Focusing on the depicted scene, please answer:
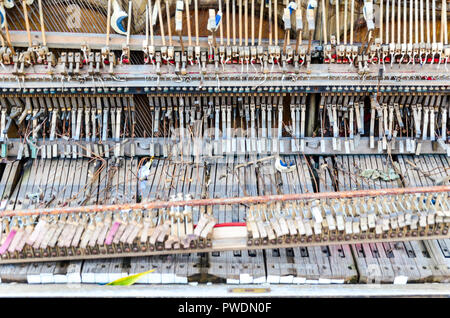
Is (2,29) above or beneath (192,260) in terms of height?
above

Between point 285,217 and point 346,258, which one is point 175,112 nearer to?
point 285,217

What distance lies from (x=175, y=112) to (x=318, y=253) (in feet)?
8.02

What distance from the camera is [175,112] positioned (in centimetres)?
595

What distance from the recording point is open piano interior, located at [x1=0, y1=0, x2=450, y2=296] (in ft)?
15.8

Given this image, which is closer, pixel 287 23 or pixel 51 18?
pixel 287 23

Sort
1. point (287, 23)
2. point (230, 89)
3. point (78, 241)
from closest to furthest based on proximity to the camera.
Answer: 1. point (78, 241)
2. point (287, 23)
3. point (230, 89)

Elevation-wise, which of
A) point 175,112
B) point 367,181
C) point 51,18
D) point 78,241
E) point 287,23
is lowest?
point 78,241

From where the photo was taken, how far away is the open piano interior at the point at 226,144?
4.82 meters

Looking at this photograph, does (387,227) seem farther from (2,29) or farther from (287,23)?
(2,29)

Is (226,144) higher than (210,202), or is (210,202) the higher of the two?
(226,144)

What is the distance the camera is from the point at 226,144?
5.89 m

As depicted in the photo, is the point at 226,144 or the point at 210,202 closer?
the point at 210,202

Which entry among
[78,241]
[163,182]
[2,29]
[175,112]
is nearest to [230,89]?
[175,112]

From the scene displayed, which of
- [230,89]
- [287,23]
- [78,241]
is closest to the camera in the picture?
[78,241]
